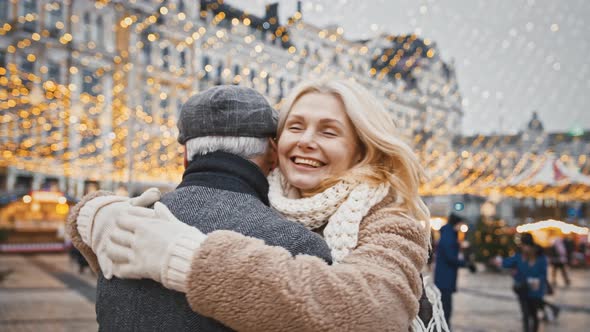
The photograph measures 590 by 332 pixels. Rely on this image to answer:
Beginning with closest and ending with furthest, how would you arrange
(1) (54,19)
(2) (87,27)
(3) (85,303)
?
(3) (85,303) → (1) (54,19) → (2) (87,27)

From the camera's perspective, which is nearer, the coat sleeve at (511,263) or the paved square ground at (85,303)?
the coat sleeve at (511,263)

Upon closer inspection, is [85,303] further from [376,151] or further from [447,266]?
[376,151]

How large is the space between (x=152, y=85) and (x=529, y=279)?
58.4 feet

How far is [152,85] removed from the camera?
22094 millimetres

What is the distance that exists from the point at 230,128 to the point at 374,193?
0.50 metres

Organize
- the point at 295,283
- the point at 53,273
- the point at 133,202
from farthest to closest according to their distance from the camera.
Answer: the point at 53,273
the point at 133,202
the point at 295,283

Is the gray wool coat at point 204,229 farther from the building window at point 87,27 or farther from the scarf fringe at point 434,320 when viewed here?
the building window at point 87,27

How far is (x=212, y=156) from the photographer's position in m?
1.61

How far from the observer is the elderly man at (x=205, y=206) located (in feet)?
4.63

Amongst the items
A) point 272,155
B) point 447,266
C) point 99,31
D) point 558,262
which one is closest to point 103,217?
point 272,155

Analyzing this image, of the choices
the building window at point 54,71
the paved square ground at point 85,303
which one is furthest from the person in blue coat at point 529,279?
the building window at point 54,71

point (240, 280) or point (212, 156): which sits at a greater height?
point (212, 156)

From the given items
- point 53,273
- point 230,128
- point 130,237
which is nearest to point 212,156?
point 230,128

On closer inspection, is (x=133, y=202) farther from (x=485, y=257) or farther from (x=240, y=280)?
(x=485, y=257)
